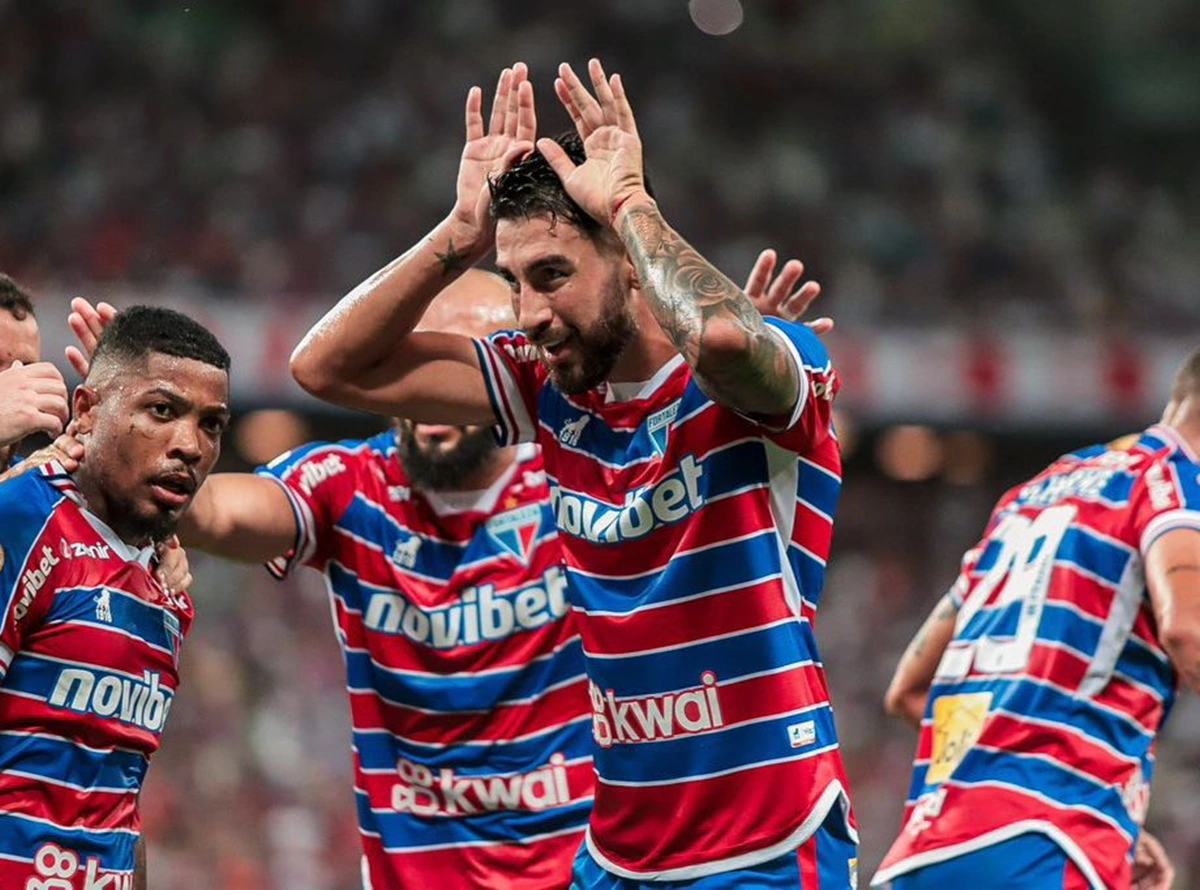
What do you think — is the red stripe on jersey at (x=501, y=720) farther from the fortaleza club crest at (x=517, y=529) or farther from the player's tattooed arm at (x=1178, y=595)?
the player's tattooed arm at (x=1178, y=595)

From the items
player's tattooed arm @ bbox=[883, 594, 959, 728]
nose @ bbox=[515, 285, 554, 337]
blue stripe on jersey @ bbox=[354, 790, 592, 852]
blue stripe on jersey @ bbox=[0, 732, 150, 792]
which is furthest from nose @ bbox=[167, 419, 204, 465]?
player's tattooed arm @ bbox=[883, 594, 959, 728]

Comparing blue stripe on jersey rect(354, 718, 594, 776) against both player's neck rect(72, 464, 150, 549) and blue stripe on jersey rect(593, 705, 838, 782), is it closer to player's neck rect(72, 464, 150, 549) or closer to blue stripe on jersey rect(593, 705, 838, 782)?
blue stripe on jersey rect(593, 705, 838, 782)

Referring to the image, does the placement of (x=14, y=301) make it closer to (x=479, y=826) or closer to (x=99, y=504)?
(x=99, y=504)

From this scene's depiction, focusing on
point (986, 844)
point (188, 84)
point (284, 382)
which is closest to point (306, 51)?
point (188, 84)

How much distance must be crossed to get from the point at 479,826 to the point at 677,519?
4.78 ft

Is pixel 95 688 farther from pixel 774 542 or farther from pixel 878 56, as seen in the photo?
pixel 878 56

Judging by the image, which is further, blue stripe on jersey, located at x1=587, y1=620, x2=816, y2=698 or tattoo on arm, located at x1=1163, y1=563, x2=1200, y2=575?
tattoo on arm, located at x1=1163, y1=563, x2=1200, y2=575

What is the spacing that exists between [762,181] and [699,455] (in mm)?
13058

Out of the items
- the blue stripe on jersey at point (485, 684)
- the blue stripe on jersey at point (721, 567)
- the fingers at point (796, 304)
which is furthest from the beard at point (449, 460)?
the blue stripe on jersey at point (721, 567)

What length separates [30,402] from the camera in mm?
3635

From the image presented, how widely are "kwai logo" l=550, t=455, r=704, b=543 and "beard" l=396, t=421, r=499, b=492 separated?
112 centimetres

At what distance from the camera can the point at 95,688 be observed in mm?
3699

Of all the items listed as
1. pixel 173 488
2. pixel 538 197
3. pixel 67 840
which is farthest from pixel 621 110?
pixel 67 840

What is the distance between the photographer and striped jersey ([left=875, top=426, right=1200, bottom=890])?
4570mm
